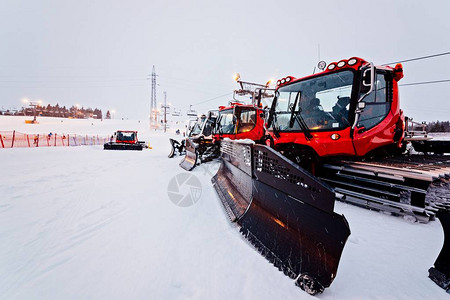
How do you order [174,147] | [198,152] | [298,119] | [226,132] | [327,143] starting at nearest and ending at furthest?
[327,143], [298,119], [198,152], [226,132], [174,147]

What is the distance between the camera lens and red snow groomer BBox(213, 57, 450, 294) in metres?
1.57

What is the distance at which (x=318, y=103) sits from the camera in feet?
Answer: 12.7

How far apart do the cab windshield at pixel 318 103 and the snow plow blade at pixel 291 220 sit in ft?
6.28

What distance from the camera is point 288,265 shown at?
66.6 inches

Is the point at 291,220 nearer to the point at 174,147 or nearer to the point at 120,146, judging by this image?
the point at 174,147

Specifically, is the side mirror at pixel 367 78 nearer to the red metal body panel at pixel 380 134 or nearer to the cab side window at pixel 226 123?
the red metal body panel at pixel 380 134

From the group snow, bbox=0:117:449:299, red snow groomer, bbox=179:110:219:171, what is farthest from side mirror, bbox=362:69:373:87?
red snow groomer, bbox=179:110:219:171

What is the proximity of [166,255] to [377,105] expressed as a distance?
4.04 meters

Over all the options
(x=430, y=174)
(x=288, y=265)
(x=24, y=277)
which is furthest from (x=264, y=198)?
(x=24, y=277)

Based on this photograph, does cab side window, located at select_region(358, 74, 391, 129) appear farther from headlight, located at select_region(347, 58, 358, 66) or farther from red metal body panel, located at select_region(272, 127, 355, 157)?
headlight, located at select_region(347, 58, 358, 66)

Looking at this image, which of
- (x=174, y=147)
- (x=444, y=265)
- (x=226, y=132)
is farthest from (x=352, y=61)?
(x=174, y=147)

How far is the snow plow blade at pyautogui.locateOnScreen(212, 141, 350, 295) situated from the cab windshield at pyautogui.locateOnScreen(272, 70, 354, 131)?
1915 millimetres

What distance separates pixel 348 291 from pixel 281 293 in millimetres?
591

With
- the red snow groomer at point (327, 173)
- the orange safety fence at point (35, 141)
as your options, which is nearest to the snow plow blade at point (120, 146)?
the orange safety fence at point (35, 141)
